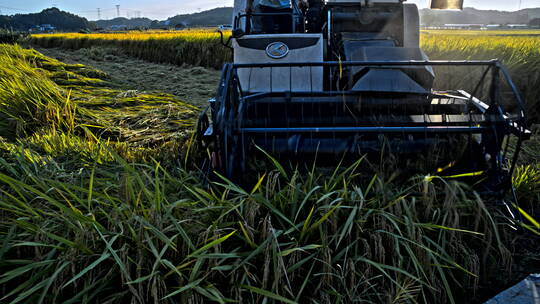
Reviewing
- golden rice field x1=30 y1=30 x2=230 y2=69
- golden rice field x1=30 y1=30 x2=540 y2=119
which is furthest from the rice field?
golden rice field x1=30 y1=30 x2=230 y2=69

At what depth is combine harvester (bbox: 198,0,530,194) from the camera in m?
2.60

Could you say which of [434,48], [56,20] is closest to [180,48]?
[434,48]

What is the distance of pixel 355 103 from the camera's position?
10.3ft

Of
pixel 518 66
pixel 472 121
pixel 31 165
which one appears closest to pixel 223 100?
pixel 31 165

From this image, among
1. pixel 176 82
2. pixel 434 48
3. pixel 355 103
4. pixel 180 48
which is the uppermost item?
pixel 180 48

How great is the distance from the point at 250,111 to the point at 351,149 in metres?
0.97

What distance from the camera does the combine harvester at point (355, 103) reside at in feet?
8.53

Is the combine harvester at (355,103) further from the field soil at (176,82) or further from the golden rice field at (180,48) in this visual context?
the golden rice field at (180,48)

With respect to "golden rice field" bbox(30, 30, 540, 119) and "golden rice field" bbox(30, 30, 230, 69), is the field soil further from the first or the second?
"golden rice field" bbox(30, 30, 540, 119)

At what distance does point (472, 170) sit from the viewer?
2826mm

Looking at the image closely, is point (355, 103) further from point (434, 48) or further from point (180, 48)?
point (180, 48)

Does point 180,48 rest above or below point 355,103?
above

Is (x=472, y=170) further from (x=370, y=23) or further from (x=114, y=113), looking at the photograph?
(x=114, y=113)

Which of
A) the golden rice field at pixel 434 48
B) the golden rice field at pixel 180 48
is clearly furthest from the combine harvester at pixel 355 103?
the golden rice field at pixel 180 48
